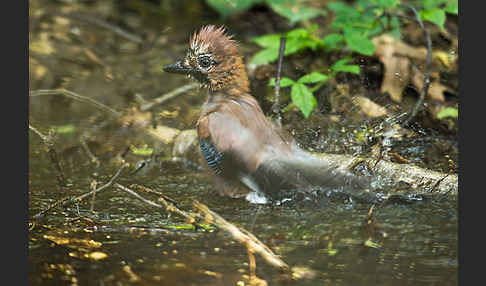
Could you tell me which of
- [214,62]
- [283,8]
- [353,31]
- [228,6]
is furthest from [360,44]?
[228,6]

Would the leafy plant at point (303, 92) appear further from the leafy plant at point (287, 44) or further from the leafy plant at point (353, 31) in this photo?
the leafy plant at point (287, 44)

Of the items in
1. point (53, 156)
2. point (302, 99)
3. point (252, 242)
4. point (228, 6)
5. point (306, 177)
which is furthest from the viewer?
point (228, 6)

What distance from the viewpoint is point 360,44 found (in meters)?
5.50

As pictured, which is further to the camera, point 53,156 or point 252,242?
point 53,156

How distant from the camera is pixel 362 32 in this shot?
19.2 feet

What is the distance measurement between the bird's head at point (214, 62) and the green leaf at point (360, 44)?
1458 mm

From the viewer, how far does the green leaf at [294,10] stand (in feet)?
19.8

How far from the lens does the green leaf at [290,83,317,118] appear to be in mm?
4949

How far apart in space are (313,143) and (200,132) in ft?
2.81

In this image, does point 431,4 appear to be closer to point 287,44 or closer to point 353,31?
point 353,31

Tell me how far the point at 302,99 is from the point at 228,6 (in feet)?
9.24

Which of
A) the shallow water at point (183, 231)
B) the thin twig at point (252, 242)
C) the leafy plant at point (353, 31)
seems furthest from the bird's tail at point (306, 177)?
the leafy plant at point (353, 31)

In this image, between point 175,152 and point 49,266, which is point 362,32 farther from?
point 49,266

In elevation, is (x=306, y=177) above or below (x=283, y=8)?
below
